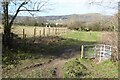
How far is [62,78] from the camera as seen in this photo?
13789 millimetres

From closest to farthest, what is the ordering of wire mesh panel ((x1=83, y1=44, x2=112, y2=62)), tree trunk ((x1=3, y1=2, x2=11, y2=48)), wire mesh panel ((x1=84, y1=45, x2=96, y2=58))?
wire mesh panel ((x1=83, y1=44, x2=112, y2=62)), wire mesh panel ((x1=84, y1=45, x2=96, y2=58)), tree trunk ((x1=3, y1=2, x2=11, y2=48))

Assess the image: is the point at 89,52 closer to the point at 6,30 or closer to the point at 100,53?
the point at 100,53

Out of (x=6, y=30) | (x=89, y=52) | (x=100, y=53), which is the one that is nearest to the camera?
(x=100, y=53)

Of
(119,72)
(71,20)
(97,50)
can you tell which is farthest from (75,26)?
(119,72)

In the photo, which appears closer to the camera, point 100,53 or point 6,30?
point 100,53

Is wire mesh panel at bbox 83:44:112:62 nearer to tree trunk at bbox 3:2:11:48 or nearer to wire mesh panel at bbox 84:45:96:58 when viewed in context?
wire mesh panel at bbox 84:45:96:58

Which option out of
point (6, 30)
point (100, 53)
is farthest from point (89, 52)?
point (6, 30)

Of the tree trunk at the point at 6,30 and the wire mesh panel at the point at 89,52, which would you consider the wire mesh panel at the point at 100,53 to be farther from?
the tree trunk at the point at 6,30

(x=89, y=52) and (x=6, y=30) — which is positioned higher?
(x=6, y=30)

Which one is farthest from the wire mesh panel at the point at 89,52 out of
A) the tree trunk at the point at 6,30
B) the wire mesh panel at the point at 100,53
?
the tree trunk at the point at 6,30

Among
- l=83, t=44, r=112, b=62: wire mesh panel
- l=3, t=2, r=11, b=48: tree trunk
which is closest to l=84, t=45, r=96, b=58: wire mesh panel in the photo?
l=83, t=44, r=112, b=62: wire mesh panel

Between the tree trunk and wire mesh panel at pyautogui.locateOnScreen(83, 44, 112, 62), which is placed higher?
the tree trunk

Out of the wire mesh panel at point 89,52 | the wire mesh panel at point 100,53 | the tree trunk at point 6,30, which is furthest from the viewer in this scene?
the tree trunk at point 6,30

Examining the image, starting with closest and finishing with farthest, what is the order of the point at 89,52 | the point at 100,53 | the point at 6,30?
the point at 100,53, the point at 89,52, the point at 6,30
